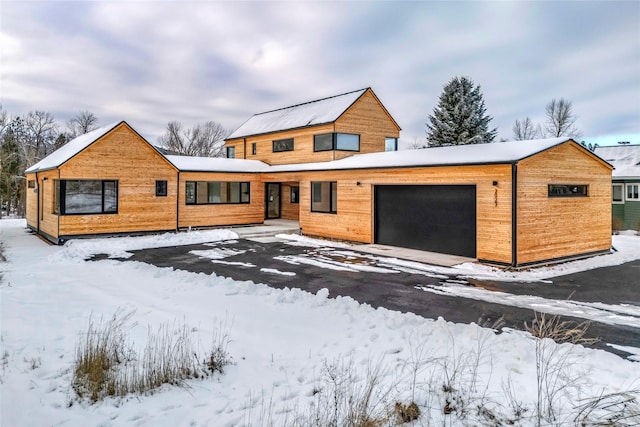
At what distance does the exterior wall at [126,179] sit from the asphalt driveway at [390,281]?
302cm

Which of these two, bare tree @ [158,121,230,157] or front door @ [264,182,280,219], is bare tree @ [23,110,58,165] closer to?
bare tree @ [158,121,230,157]

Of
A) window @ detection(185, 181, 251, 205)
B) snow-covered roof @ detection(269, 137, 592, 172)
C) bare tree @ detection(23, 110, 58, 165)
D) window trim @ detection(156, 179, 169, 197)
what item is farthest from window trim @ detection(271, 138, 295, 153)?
bare tree @ detection(23, 110, 58, 165)

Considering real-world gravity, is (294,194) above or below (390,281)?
above

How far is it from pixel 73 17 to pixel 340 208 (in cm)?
1046

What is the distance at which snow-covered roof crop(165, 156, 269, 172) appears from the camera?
1740 cm

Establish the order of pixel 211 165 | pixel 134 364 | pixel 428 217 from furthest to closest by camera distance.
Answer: pixel 211 165, pixel 428 217, pixel 134 364

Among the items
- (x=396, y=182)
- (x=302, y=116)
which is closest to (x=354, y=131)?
(x=302, y=116)

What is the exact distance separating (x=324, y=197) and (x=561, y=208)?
26.7 ft

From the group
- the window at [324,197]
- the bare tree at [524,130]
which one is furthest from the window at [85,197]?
the bare tree at [524,130]

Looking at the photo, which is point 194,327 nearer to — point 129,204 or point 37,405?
point 37,405

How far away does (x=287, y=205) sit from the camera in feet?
74.1

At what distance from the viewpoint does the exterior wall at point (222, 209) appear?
17.0m

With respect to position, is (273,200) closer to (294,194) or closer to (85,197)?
(294,194)

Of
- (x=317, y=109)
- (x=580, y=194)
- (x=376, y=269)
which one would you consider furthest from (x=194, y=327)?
(x=317, y=109)
